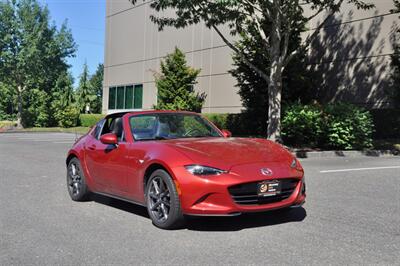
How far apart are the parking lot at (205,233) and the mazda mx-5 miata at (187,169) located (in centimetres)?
32

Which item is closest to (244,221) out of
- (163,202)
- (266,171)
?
(266,171)

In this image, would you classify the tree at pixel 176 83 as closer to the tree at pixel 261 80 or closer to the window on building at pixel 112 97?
the tree at pixel 261 80

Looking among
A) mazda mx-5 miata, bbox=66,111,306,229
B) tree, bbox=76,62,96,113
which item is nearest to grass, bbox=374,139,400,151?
mazda mx-5 miata, bbox=66,111,306,229

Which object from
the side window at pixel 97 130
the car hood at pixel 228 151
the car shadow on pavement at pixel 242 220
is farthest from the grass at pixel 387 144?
the side window at pixel 97 130

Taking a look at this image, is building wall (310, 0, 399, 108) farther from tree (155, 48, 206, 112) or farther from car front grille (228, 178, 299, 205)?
car front grille (228, 178, 299, 205)

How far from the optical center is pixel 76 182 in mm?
7875

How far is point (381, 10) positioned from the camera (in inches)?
777

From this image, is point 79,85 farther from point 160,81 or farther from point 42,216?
point 42,216

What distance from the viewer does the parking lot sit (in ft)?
15.2

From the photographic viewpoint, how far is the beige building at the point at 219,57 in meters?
19.9

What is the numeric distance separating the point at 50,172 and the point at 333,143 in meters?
8.97

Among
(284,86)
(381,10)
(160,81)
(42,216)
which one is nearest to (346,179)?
(42,216)

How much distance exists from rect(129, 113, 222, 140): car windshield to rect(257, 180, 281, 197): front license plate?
5.41ft

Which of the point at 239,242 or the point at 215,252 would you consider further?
the point at 239,242
